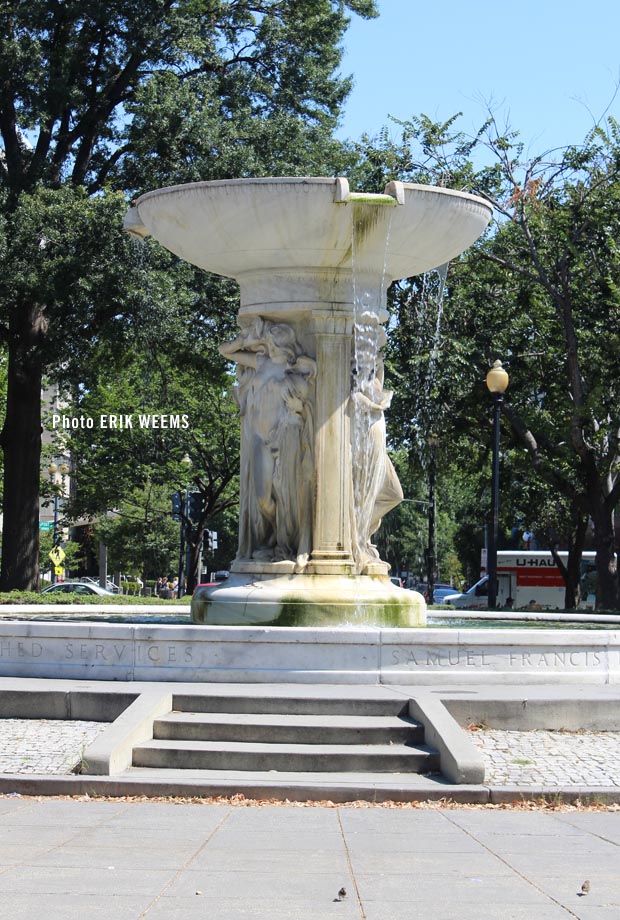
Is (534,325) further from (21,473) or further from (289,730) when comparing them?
(289,730)

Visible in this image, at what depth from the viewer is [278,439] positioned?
43.3 ft

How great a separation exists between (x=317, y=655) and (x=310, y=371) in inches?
122

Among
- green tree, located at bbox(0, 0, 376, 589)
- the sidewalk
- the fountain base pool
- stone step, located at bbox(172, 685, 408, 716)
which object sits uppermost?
green tree, located at bbox(0, 0, 376, 589)

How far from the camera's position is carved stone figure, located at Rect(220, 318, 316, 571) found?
13156mm

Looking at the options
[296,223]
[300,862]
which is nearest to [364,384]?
[296,223]

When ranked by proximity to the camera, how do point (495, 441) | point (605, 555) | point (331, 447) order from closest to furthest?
point (331, 447) < point (495, 441) < point (605, 555)

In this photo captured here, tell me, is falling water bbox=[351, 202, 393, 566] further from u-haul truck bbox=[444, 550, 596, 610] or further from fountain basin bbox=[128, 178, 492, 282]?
u-haul truck bbox=[444, 550, 596, 610]

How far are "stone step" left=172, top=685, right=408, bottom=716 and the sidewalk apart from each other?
1.82 metres

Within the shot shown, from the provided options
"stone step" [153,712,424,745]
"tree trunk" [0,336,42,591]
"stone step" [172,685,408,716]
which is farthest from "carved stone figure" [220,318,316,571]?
"tree trunk" [0,336,42,591]

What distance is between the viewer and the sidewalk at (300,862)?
595cm

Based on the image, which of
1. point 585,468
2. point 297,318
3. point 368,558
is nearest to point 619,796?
point 368,558

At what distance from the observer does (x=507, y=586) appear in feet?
171

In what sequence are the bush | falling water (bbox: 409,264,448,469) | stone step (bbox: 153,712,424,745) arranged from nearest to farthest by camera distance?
stone step (bbox: 153,712,424,745), the bush, falling water (bbox: 409,264,448,469)

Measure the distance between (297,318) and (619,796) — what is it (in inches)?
247
